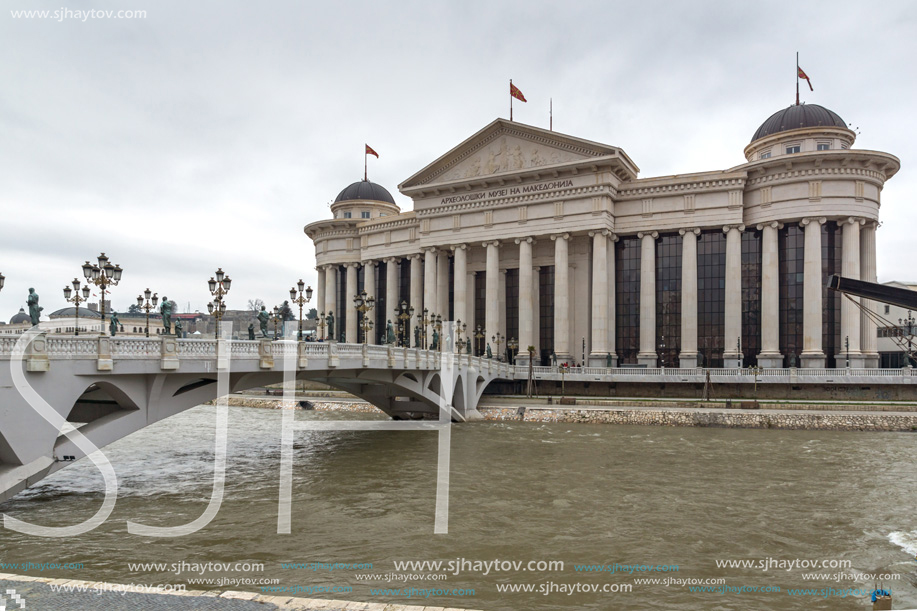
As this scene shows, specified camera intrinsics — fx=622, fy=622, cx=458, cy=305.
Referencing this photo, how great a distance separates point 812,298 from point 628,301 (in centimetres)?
1743

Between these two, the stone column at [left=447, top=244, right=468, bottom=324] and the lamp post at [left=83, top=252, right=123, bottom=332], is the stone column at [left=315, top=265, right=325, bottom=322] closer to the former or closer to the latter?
the stone column at [left=447, top=244, right=468, bottom=324]

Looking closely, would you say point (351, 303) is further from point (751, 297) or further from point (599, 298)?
point (751, 297)

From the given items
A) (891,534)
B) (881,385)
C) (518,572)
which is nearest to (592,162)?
(881,385)

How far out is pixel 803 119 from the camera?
64000 millimetres

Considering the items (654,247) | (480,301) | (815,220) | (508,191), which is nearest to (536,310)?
(480,301)

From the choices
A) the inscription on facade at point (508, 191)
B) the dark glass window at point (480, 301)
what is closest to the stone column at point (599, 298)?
the inscription on facade at point (508, 191)

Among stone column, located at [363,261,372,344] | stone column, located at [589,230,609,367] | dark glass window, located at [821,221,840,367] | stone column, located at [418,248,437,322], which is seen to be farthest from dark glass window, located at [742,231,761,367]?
stone column, located at [363,261,372,344]

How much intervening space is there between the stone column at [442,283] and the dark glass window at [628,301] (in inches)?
812

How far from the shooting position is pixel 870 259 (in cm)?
6081

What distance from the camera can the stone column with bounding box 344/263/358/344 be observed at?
86062 millimetres

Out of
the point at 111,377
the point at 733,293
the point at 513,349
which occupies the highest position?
the point at 733,293

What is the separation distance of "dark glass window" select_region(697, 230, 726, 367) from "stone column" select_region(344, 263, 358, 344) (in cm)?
4469

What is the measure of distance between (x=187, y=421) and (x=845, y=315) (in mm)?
59741

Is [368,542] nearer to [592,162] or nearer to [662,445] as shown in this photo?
[662,445]
